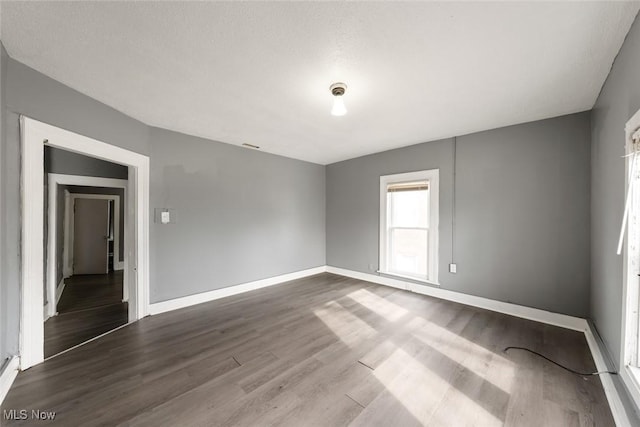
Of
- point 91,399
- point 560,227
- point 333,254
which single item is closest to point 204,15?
point 91,399

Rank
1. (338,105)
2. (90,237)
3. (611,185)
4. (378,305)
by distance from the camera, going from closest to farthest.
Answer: (611,185) < (338,105) < (378,305) < (90,237)

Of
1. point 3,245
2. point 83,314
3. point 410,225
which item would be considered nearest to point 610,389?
point 410,225

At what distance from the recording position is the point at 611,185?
1839 mm

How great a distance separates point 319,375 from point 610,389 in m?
2.04

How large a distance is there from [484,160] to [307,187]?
3.14 m

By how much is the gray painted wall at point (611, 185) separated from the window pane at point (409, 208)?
1829 millimetres

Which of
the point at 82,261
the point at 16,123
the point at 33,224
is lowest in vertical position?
the point at 82,261

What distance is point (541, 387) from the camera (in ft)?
5.65

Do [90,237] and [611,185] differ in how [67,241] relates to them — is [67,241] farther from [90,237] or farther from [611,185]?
[611,185]

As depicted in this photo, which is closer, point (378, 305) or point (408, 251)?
point (378, 305)

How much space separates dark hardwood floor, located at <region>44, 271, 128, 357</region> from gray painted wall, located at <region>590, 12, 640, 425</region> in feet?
14.9

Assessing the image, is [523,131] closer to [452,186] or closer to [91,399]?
[452,186]

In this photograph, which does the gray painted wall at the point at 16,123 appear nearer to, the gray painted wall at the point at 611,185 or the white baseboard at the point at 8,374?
the white baseboard at the point at 8,374

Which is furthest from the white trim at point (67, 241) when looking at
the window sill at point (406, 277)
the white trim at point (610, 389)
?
the white trim at point (610, 389)
